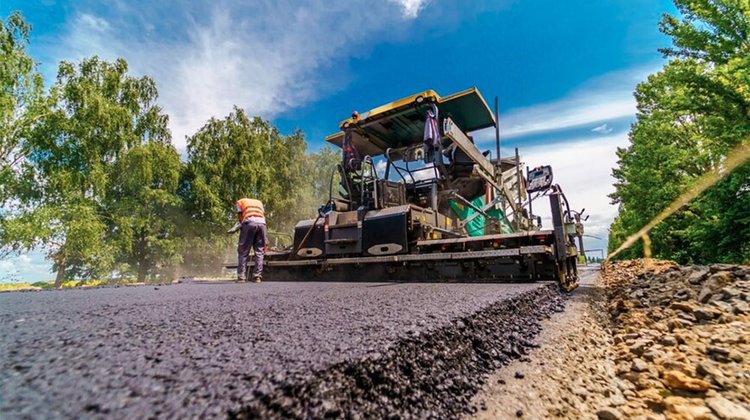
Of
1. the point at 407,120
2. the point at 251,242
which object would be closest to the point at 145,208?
the point at 251,242

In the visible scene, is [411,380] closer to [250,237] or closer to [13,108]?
[250,237]

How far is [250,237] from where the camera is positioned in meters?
5.21

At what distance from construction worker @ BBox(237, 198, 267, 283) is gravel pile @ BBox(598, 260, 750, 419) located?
460cm

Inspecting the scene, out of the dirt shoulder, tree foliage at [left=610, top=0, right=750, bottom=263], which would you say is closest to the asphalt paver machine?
the dirt shoulder

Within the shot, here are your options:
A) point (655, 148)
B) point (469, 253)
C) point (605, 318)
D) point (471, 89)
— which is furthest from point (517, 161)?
point (655, 148)

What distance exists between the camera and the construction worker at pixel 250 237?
16.9 ft

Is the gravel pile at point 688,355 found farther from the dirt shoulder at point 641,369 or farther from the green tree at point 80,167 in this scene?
the green tree at point 80,167

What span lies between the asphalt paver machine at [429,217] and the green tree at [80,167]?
38.3ft

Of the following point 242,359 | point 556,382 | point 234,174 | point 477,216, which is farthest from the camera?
point 234,174

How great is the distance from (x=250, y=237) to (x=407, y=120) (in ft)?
10.6

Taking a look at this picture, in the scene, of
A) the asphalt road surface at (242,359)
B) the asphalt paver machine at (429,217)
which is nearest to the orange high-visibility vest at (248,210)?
the asphalt paver machine at (429,217)

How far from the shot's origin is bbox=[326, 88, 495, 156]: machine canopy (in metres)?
4.95

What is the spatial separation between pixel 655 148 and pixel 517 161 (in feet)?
28.1

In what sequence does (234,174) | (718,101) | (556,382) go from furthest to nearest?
(234,174) → (718,101) → (556,382)
